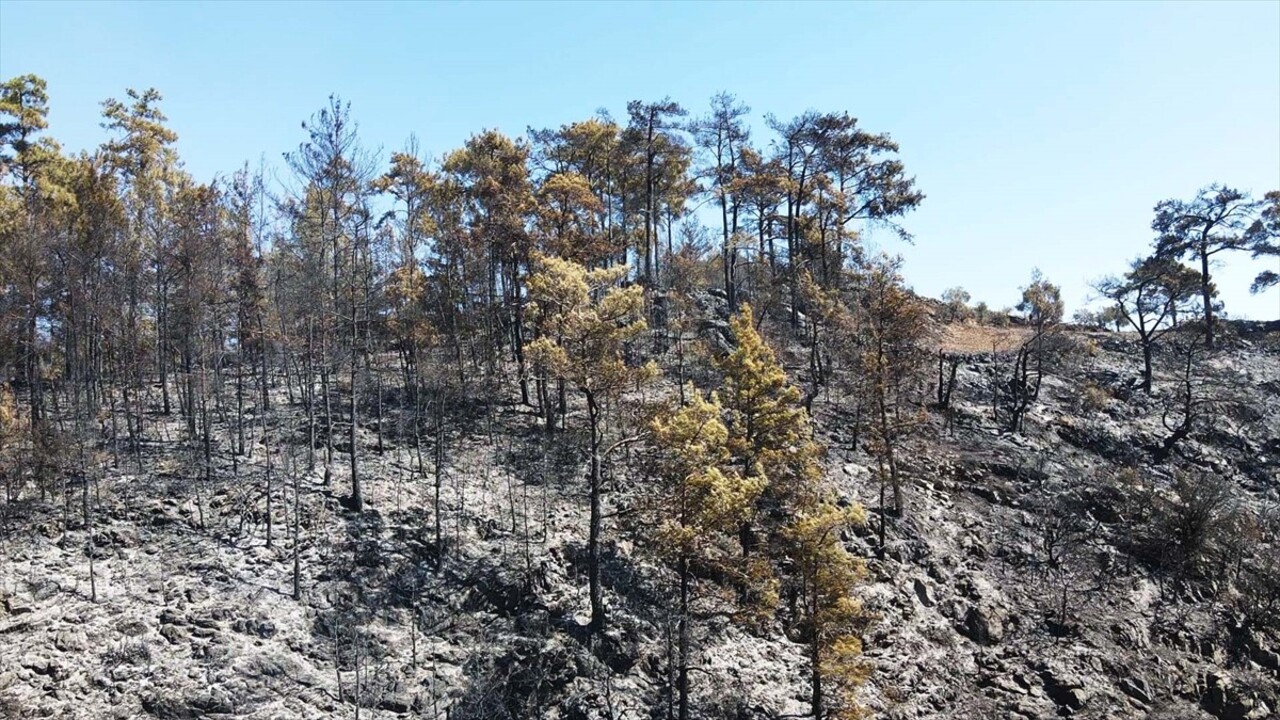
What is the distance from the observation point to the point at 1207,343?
51.8 metres

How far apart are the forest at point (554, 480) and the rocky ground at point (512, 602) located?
111 mm

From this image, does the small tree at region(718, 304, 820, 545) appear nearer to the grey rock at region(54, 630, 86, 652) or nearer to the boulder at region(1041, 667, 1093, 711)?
the boulder at region(1041, 667, 1093, 711)

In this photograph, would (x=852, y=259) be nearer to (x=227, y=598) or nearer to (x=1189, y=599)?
(x=1189, y=599)

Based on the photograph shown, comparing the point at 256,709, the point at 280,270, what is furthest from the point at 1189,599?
the point at 280,270

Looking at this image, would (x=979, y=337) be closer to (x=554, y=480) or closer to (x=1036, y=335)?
(x=1036, y=335)

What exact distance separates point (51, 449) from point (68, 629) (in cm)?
729

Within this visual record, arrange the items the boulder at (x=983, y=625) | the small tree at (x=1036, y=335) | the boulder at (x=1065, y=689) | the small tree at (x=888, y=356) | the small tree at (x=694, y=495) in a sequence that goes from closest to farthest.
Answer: the small tree at (x=694, y=495) → the boulder at (x=1065, y=689) → the boulder at (x=983, y=625) → the small tree at (x=888, y=356) → the small tree at (x=1036, y=335)

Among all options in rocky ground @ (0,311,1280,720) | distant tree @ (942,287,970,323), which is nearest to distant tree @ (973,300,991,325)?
distant tree @ (942,287,970,323)

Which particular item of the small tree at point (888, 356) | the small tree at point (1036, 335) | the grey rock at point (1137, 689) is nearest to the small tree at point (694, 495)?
the small tree at point (888, 356)

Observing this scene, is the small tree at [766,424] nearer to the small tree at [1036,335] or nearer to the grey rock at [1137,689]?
the grey rock at [1137,689]

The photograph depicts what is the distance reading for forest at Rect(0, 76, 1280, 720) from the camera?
19391mm

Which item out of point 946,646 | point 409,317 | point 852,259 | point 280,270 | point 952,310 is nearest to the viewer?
point 946,646

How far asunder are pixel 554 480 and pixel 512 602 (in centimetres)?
673

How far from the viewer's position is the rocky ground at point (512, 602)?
17.7m
